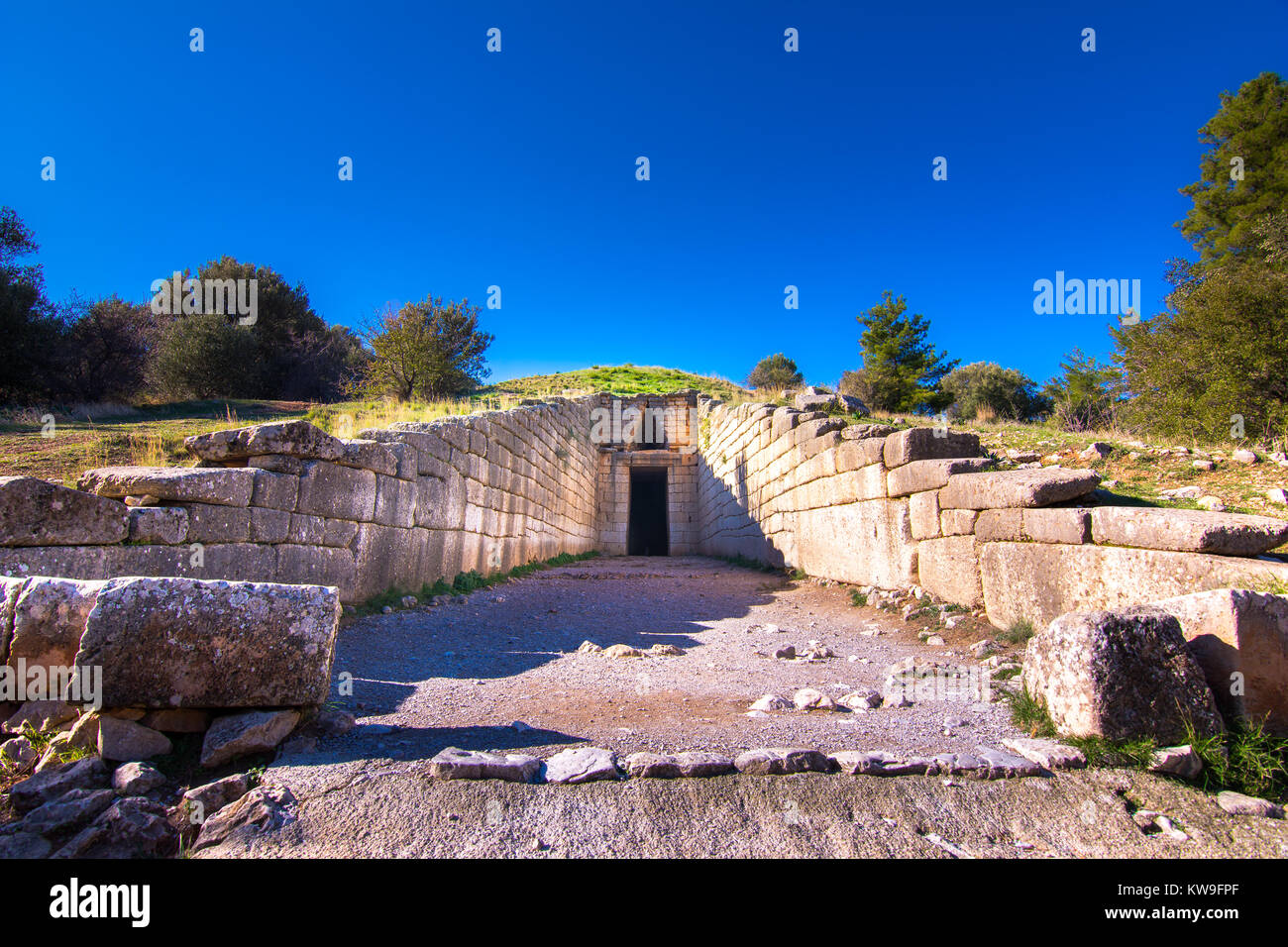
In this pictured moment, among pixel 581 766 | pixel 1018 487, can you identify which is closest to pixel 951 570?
pixel 1018 487

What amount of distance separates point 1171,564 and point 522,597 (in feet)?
20.6

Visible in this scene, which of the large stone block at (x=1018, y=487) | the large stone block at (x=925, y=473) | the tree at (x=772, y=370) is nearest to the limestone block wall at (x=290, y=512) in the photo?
the large stone block at (x=925, y=473)

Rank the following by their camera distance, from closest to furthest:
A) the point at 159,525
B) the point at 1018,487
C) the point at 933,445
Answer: the point at 159,525 → the point at 1018,487 → the point at 933,445

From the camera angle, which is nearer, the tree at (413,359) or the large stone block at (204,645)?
the large stone block at (204,645)

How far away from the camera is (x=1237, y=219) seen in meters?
16.8

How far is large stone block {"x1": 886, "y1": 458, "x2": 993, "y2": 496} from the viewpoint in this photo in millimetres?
5234

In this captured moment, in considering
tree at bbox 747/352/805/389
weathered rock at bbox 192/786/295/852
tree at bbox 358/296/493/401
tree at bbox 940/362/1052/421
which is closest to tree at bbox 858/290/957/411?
tree at bbox 940/362/1052/421

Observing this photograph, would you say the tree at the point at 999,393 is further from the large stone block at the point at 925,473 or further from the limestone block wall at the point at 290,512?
the limestone block wall at the point at 290,512

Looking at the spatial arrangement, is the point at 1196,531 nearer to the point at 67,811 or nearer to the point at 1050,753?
the point at 1050,753

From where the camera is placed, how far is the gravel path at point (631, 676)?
8.60 feet

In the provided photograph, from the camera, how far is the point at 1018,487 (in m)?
4.34

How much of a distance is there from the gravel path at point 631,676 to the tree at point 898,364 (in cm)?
1822

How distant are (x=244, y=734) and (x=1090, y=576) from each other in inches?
185
